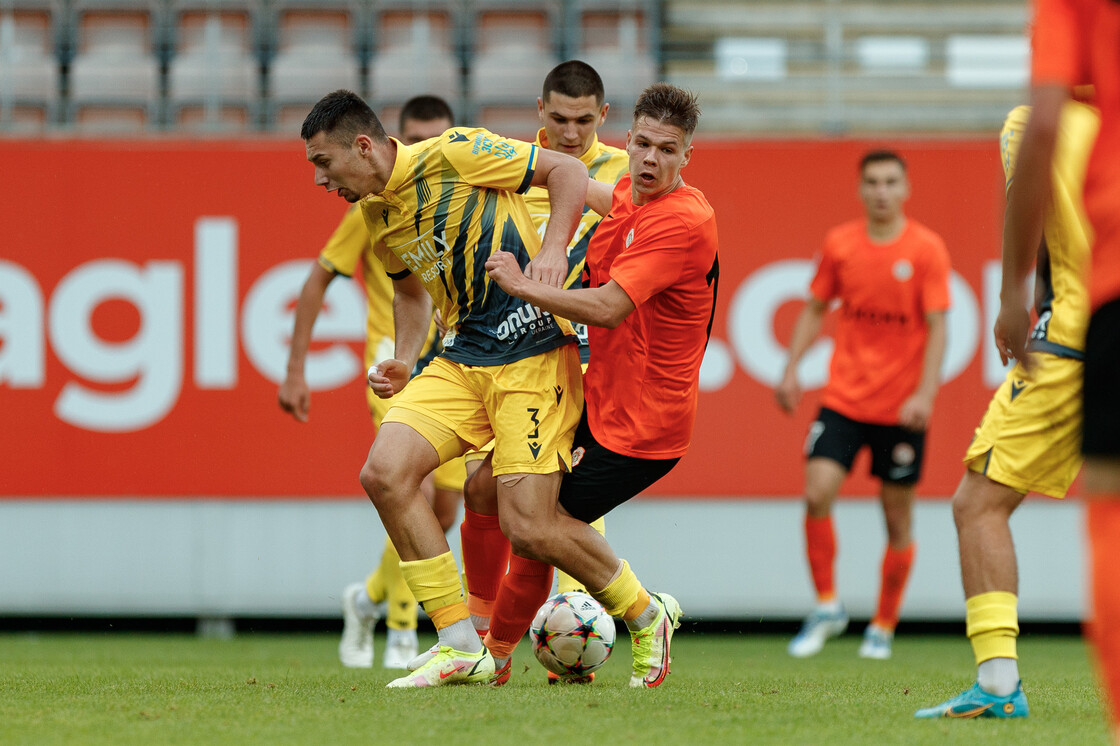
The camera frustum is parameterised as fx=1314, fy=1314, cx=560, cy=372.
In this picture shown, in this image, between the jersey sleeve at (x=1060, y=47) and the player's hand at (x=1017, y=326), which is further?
the player's hand at (x=1017, y=326)

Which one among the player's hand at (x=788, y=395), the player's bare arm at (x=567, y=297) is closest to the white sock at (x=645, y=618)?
the player's bare arm at (x=567, y=297)

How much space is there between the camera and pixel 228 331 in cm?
804

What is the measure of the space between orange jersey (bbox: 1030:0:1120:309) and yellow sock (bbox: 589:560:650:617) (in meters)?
2.68

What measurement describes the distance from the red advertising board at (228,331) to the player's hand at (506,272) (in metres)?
3.99

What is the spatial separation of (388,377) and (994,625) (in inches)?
89.4

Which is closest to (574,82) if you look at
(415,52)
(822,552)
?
(822,552)

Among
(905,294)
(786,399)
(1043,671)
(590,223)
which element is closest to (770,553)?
(786,399)

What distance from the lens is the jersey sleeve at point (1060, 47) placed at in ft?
7.33

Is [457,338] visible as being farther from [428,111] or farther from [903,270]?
[903,270]

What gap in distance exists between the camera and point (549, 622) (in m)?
4.75

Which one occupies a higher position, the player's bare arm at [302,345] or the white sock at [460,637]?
the player's bare arm at [302,345]

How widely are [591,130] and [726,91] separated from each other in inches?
189

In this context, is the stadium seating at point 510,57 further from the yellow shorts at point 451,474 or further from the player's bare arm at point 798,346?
the yellow shorts at point 451,474

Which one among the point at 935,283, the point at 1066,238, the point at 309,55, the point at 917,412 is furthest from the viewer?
the point at 309,55
